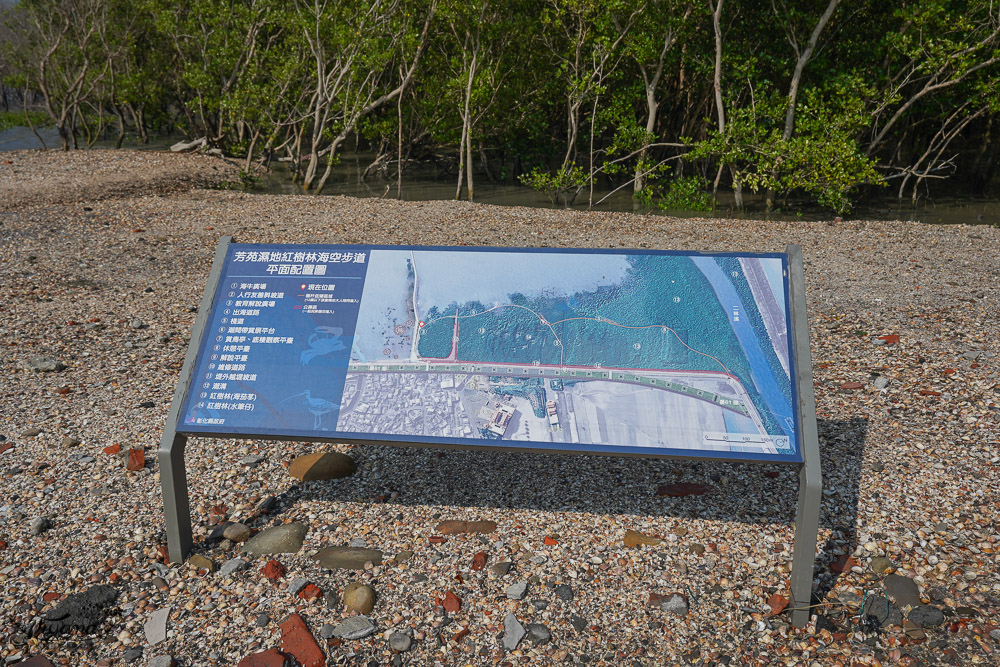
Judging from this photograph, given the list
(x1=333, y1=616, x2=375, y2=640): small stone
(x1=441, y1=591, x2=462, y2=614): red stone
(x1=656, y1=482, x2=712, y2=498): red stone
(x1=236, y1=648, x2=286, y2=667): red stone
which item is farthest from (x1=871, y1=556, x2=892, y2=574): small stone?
(x1=236, y1=648, x2=286, y2=667): red stone

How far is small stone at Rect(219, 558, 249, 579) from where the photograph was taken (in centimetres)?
325

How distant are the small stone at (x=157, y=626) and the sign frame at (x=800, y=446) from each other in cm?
35

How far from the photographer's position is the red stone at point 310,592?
3.10 meters

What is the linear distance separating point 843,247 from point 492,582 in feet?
29.4

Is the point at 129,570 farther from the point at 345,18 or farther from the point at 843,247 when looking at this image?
the point at 345,18

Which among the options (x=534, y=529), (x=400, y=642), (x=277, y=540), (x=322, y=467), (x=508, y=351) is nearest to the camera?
(x=400, y=642)

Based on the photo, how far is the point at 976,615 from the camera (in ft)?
9.66

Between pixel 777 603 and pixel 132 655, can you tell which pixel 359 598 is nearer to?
pixel 132 655

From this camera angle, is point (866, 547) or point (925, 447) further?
point (925, 447)

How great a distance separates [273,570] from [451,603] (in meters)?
0.89

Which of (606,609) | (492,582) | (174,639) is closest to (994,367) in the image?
(606,609)

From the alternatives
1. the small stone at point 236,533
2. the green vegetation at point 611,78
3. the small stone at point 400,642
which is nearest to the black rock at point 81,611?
the small stone at point 236,533

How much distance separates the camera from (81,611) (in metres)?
2.95

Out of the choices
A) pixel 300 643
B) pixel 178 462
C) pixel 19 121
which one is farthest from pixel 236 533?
pixel 19 121
